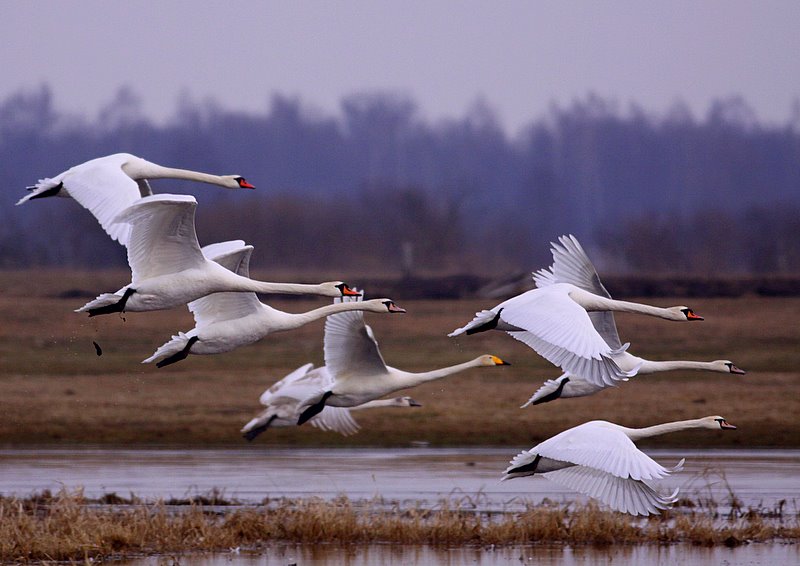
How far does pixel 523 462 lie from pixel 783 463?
905cm

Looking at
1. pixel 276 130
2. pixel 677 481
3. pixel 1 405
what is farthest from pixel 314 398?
pixel 276 130

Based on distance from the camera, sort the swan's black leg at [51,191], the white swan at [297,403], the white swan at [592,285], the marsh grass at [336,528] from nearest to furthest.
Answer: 1. the swan's black leg at [51,191]
2. the marsh grass at [336,528]
3. the white swan at [592,285]
4. the white swan at [297,403]

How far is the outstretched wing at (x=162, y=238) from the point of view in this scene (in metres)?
12.6

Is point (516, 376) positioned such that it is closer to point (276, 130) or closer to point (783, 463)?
point (783, 463)

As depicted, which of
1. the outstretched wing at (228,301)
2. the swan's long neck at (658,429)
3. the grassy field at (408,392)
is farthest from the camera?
the grassy field at (408,392)

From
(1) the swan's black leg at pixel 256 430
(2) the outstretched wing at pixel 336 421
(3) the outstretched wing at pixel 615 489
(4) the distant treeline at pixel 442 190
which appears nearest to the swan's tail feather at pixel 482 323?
(3) the outstretched wing at pixel 615 489

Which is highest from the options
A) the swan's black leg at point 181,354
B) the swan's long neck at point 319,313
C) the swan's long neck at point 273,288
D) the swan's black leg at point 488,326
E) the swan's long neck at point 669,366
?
the swan's long neck at point 273,288

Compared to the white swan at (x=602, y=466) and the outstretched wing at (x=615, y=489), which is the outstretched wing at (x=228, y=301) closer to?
the white swan at (x=602, y=466)

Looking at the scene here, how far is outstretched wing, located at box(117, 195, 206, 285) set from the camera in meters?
12.6

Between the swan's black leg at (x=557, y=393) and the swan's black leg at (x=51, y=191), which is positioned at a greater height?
the swan's black leg at (x=51, y=191)

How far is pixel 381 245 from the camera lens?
51.1m

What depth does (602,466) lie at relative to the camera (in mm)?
12750

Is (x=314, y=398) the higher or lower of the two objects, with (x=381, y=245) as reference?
lower

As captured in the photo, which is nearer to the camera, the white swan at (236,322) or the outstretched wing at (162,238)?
the outstretched wing at (162,238)
